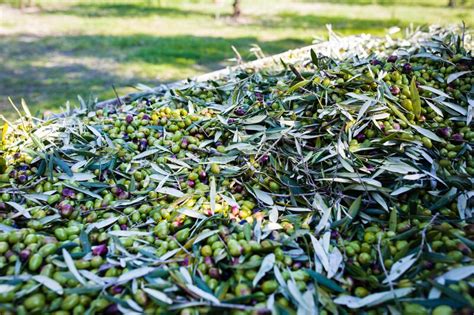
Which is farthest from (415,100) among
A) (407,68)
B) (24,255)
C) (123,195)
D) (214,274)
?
(24,255)

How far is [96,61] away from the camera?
5438mm

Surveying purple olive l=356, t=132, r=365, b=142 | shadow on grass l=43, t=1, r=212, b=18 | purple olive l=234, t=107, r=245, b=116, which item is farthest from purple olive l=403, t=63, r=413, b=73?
shadow on grass l=43, t=1, r=212, b=18

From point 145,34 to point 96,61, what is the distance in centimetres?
164

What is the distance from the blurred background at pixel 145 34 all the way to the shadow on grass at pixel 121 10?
2 cm

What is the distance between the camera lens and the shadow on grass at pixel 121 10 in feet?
28.5

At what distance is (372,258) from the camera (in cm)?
128

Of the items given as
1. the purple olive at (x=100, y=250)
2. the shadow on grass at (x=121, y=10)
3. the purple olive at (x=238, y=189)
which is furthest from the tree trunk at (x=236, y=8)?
the purple olive at (x=100, y=250)

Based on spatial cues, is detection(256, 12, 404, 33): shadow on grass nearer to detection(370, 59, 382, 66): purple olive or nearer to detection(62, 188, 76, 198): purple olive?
detection(370, 59, 382, 66): purple olive

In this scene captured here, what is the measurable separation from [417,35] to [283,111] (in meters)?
2.10

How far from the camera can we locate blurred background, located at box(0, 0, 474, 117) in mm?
4660

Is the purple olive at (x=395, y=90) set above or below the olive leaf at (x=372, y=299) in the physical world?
above

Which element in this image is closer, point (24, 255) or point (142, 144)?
point (24, 255)

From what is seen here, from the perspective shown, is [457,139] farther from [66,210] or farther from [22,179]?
[22,179]

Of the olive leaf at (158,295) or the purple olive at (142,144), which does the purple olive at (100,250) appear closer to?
the olive leaf at (158,295)
